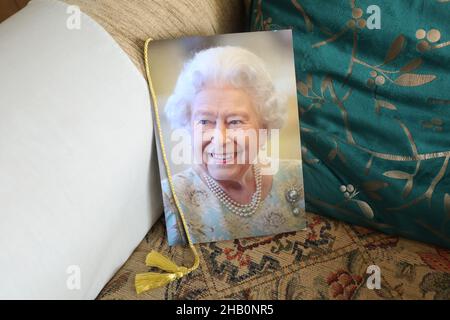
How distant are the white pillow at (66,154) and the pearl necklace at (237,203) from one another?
10cm

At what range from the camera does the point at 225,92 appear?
0.64 m

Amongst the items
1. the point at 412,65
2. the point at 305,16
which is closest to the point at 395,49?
the point at 412,65

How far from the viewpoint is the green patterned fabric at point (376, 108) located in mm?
586

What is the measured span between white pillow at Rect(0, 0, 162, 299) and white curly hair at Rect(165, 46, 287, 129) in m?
0.05

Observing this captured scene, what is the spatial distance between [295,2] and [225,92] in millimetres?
180

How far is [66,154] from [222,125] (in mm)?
236

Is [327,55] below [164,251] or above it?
above

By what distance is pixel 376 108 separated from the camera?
0.62 metres

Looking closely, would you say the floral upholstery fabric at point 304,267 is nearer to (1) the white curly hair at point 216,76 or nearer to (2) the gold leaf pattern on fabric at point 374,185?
(2) the gold leaf pattern on fabric at point 374,185

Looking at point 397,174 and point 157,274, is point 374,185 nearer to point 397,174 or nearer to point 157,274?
point 397,174

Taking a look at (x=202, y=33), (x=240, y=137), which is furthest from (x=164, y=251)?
(x=202, y=33)

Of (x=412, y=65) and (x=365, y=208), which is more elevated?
(x=412, y=65)
